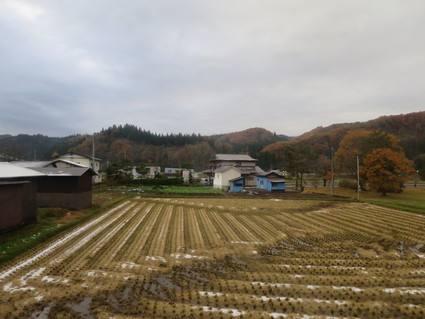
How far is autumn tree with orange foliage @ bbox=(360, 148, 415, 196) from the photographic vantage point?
29.5 metres

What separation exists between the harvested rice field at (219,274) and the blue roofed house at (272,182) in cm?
2368

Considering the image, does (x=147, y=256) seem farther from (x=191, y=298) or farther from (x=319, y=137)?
(x=319, y=137)

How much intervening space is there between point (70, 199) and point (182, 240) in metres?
10.7

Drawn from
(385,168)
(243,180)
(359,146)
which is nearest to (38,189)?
(243,180)

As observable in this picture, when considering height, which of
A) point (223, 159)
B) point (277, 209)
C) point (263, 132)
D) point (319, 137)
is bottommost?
point (277, 209)

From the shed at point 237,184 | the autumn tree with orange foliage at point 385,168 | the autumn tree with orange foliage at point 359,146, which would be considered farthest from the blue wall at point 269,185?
the autumn tree with orange foliage at point 385,168

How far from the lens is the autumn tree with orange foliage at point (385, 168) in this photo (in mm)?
29519

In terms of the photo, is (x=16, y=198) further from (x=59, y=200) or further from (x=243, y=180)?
(x=243, y=180)

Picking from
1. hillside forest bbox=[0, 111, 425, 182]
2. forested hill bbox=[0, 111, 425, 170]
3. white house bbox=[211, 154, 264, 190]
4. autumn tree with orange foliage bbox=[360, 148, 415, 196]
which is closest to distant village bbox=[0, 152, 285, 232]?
white house bbox=[211, 154, 264, 190]

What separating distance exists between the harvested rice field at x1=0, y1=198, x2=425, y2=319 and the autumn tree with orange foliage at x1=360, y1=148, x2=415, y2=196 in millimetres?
18413

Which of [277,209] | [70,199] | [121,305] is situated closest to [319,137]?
[277,209]

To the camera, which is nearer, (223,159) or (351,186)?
(351,186)

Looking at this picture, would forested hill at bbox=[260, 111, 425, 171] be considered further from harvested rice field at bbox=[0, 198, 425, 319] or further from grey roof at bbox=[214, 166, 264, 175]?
harvested rice field at bbox=[0, 198, 425, 319]

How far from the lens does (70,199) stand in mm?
17484
